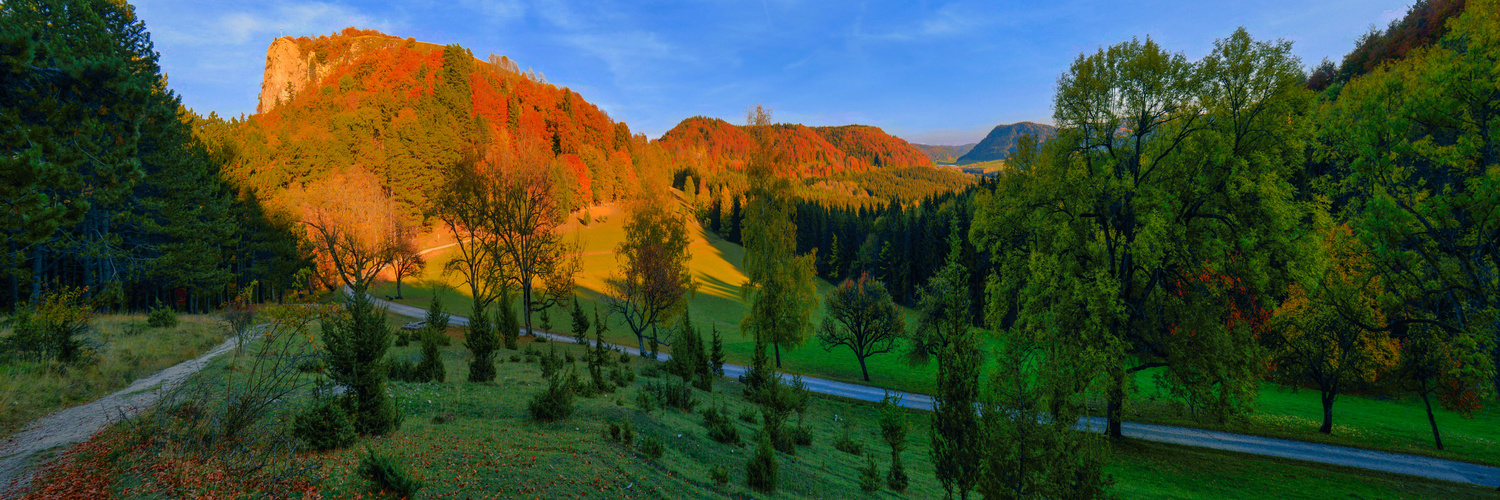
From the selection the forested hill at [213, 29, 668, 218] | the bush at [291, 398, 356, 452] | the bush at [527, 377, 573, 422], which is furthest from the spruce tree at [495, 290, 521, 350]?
the forested hill at [213, 29, 668, 218]

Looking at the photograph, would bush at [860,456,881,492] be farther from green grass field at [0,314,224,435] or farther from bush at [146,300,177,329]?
bush at [146,300,177,329]

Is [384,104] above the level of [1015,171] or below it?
above

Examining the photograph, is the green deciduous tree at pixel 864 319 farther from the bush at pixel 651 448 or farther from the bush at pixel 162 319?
the bush at pixel 162 319

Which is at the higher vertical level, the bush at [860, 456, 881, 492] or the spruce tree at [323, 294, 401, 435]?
the spruce tree at [323, 294, 401, 435]

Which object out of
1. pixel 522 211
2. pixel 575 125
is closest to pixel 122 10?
pixel 522 211

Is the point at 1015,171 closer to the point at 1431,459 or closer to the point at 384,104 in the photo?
the point at 1431,459

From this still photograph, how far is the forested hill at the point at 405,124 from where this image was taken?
2122 inches

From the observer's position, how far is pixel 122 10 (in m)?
23.9

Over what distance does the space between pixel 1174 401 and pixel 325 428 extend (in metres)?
23.6

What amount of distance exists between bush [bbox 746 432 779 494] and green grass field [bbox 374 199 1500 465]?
12058 mm

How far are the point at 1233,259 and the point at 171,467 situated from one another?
23047 mm

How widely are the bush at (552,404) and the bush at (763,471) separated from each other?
14.0ft

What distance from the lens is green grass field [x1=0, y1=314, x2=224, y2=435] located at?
937cm

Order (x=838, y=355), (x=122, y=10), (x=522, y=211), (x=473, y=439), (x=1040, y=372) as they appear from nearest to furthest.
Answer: (x=473, y=439)
(x=1040, y=372)
(x=122, y=10)
(x=522, y=211)
(x=838, y=355)
